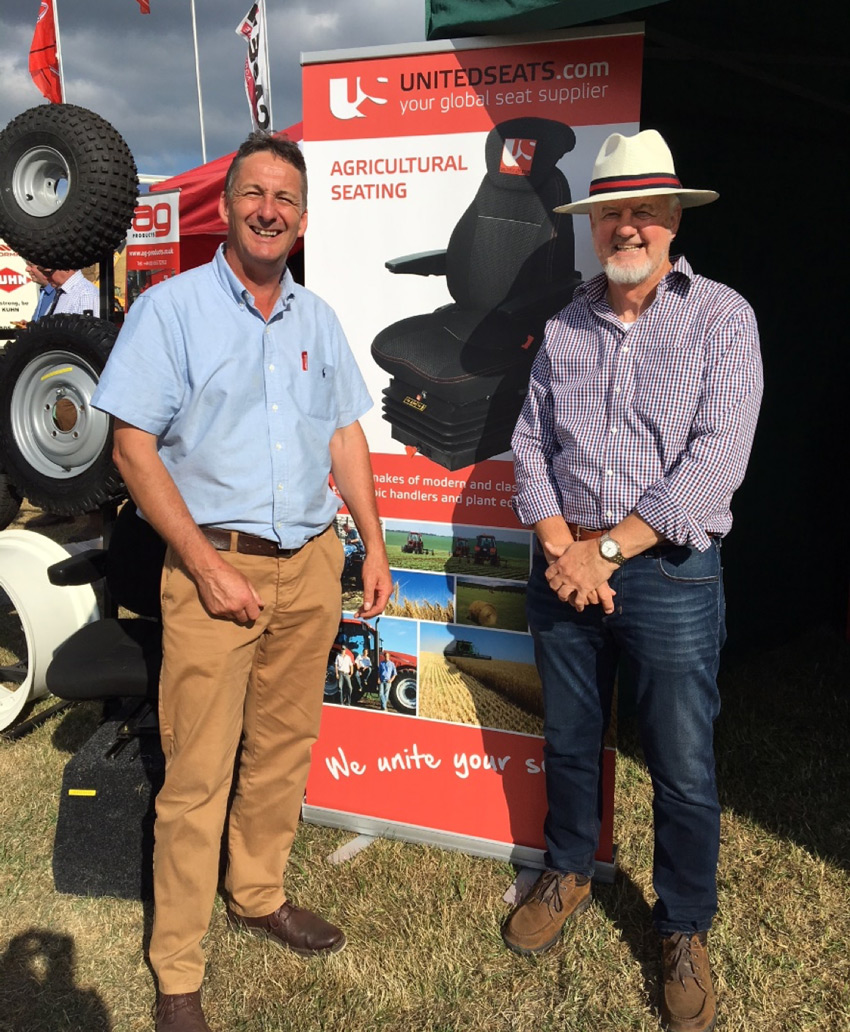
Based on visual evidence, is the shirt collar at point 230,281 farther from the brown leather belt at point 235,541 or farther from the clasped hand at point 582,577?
the clasped hand at point 582,577

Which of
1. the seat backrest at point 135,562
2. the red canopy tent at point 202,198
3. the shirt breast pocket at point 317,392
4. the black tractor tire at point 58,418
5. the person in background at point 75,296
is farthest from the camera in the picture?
the red canopy tent at point 202,198

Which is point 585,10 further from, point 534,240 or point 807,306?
point 807,306

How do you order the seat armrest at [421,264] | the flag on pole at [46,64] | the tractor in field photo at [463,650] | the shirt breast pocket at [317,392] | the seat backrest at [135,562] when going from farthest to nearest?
the flag on pole at [46,64], the seat backrest at [135,562], the tractor in field photo at [463,650], the seat armrest at [421,264], the shirt breast pocket at [317,392]

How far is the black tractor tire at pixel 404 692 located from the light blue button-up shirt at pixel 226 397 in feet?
2.84

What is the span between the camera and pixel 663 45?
10.5 ft

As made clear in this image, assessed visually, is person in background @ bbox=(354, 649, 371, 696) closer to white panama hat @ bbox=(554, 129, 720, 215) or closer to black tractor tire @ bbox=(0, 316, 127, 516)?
black tractor tire @ bbox=(0, 316, 127, 516)

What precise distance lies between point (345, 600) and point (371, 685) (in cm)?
30

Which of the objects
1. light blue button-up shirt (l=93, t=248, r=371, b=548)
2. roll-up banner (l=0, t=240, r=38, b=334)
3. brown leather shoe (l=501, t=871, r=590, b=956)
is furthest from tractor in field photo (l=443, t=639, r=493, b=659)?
roll-up banner (l=0, t=240, r=38, b=334)

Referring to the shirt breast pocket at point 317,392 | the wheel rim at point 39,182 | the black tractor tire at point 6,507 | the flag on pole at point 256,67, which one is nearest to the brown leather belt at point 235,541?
the shirt breast pocket at point 317,392

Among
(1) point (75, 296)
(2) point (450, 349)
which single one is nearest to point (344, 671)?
(2) point (450, 349)

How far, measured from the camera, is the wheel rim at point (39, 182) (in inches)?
134

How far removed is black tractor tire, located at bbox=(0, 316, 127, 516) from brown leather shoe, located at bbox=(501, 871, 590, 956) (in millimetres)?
2054

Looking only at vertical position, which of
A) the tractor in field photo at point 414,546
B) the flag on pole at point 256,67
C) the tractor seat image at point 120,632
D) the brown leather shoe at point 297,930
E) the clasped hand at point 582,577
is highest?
the flag on pole at point 256,67

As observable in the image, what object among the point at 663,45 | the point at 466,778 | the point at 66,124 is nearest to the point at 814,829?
the point at 466,778
